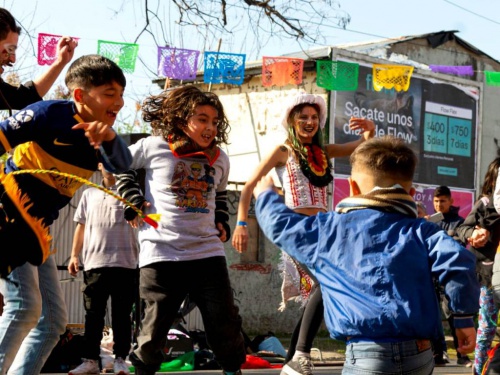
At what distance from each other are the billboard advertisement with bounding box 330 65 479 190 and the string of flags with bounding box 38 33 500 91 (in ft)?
5.20

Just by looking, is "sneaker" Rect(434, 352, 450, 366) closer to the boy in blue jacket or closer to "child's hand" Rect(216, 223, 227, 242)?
"child's hand" Rect(216, 223, 227, 242)

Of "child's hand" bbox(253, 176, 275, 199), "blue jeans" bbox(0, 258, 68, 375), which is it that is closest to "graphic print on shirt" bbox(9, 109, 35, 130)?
"blue jeans" bbox(0, 258, 68, 375)

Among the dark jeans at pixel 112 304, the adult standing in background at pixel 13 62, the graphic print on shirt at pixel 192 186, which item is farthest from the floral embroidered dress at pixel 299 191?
the dark jeans at pixel 112 304

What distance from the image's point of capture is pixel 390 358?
392cm

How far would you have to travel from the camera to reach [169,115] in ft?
20.6

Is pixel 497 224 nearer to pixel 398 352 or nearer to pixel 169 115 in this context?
pixel 169 115

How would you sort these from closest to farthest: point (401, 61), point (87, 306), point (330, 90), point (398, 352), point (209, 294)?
1. point (398, 352)
2. point (209, 294)
3. point (87, 306)
4. point (330, 90)
5. point (401, 61)

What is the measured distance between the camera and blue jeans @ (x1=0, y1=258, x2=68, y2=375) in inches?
187

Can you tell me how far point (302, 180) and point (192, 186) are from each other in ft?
3.54

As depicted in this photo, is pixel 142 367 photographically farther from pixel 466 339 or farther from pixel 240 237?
pixel 466 339

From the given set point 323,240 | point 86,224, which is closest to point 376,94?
point 86,224

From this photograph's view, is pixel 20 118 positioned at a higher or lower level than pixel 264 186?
higher

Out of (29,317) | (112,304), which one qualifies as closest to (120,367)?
(112,304)

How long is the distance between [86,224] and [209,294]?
12.2ft
